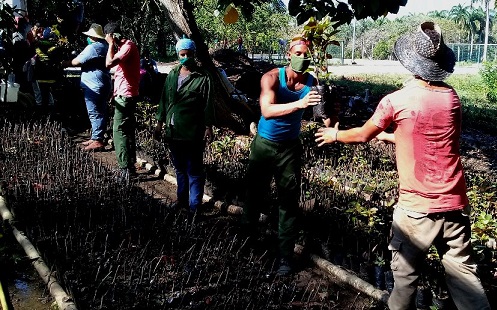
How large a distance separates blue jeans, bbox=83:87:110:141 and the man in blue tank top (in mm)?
3577

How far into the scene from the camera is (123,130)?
5.81 meters

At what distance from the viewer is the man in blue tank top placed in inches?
140

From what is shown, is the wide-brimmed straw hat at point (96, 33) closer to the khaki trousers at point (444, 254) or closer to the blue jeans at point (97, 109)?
the blue jeans at point (97, 109)

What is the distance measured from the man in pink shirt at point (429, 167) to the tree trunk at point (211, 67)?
522 cm

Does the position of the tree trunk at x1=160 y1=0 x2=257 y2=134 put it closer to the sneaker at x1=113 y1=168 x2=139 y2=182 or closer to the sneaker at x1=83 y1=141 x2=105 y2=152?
the sneaker at x1=83 y1=141 x2=105 y2=152

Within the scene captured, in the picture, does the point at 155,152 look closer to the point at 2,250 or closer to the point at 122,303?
the point at 2,250

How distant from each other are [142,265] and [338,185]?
2.41 metres

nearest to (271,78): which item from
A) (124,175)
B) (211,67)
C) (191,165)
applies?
(191,165)

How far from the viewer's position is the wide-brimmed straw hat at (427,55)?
2664 millimetres

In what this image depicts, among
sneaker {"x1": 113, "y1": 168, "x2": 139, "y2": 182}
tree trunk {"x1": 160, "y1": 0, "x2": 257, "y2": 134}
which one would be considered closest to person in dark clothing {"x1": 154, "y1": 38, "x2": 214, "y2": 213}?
sneaker {"x1": 113, "y1": 168, "x2": 139, "y2": 182}

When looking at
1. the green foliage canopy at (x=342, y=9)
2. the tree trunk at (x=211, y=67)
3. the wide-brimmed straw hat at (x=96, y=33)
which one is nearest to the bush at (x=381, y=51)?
the tree trunk at (x=211, y=67)

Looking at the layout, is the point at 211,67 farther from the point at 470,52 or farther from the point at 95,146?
the point at 470,52

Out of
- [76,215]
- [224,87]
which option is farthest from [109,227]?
[224,87]

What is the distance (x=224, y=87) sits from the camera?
8359 mm
